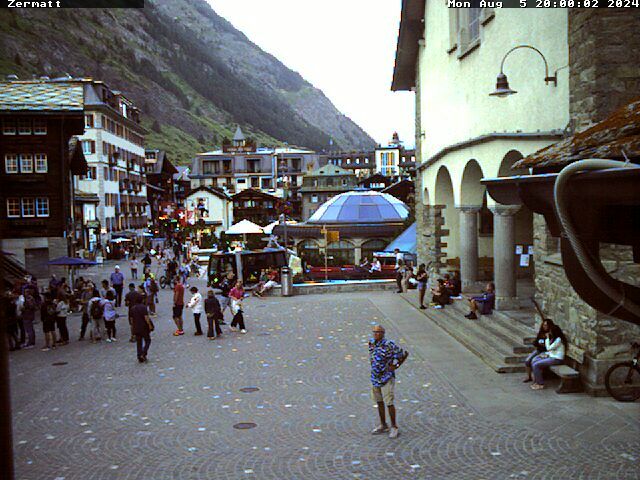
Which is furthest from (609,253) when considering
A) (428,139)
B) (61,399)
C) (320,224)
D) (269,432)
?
(320,224)

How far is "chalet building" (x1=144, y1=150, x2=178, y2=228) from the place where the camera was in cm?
10788

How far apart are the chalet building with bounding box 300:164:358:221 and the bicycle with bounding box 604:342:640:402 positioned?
95.0 metres

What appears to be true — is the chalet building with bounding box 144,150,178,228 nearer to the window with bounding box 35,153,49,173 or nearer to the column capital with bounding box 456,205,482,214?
the window with bounding box 35,153,49,173

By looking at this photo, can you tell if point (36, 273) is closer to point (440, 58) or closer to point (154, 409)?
point (440, 58)

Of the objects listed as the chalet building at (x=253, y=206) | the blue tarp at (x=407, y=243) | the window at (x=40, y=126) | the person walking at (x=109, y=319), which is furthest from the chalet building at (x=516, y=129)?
the chalet building at (x=253, y=206)

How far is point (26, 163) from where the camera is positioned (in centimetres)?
4062

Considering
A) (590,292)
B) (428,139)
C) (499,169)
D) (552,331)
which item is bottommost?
(552,331)

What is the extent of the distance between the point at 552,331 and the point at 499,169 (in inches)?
263

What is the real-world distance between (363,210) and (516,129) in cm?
3723

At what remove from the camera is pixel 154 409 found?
43.3 ft

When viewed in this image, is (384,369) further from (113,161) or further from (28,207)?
(113,161)

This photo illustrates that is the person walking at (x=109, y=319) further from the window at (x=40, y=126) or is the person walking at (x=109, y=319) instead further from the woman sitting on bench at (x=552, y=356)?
the window at (x=40, y=126)

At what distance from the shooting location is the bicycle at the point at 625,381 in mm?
12531

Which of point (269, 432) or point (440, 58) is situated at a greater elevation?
point (440, 58)
